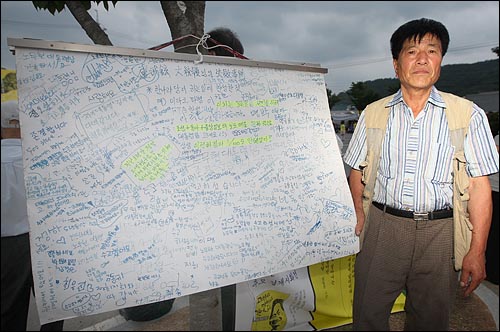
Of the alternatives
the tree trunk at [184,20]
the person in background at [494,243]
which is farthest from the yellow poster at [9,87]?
the person in background at [494,243]

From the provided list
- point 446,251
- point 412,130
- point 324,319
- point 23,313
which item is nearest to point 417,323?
point 446,251

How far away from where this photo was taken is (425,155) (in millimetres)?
1768

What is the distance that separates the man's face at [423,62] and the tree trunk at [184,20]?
122 centimetres

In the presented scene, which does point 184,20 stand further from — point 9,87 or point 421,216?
point 9,87

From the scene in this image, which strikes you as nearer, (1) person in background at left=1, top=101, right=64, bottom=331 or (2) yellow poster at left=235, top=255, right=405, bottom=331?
(1) person in background at left=1, top=101, right=64, bottom=331

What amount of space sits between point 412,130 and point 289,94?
0.72 metres

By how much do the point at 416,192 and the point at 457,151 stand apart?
0.30 meters


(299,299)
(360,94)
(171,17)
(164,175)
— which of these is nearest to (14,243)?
(164,175)

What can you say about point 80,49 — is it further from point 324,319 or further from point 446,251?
point 324,319

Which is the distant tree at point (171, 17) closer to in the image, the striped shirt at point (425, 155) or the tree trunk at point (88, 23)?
the tree trunk at point (88, 23)

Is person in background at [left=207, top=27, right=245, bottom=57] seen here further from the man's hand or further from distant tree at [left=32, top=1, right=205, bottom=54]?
the man's hand

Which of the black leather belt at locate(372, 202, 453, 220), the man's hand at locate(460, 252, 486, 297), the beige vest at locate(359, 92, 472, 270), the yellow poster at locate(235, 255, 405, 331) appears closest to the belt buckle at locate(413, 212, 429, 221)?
the black leather belt at locate(372, 202, 453, 220)

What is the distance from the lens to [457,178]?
5.64ft

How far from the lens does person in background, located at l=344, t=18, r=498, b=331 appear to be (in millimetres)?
1733
